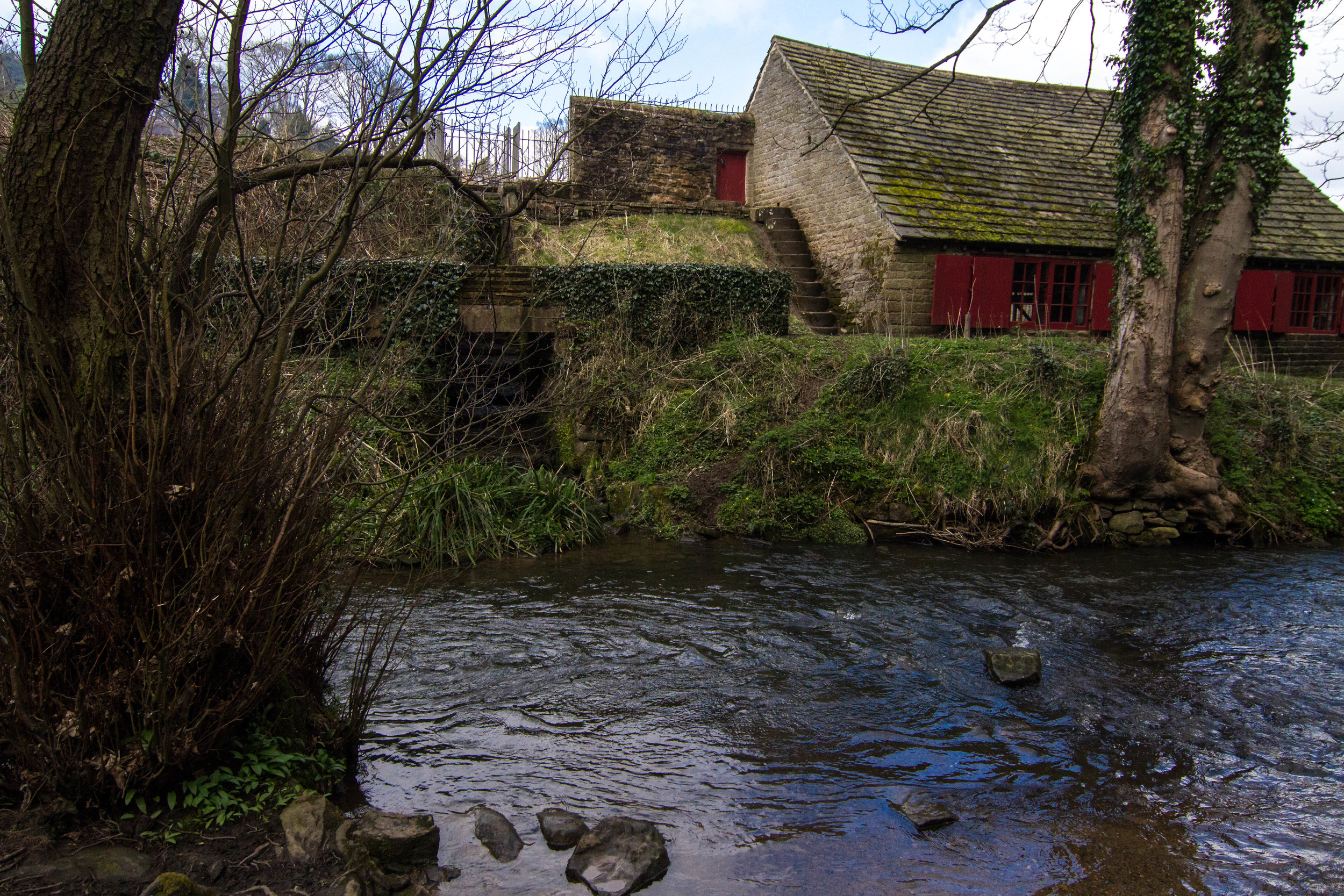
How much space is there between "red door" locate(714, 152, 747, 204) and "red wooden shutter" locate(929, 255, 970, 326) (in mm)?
7210

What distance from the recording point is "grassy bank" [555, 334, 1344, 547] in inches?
376

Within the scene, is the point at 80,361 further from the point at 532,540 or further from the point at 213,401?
the point at 532,540

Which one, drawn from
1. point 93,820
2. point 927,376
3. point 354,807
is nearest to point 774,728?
point 354,807

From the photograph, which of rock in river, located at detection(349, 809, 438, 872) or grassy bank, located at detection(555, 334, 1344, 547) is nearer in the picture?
rock in river, located at detection(349, 809, 438, 872)

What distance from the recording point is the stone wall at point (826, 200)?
15445 mm

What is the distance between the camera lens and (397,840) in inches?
129

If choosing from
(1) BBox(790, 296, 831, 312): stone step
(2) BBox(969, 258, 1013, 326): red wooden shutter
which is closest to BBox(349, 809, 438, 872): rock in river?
(2) BBox(969, 258, 1013, 326): red wooden shutter

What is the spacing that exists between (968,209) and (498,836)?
A: 1507cm

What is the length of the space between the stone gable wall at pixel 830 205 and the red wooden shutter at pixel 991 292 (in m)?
0.81

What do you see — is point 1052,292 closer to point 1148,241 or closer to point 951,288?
point 951,288

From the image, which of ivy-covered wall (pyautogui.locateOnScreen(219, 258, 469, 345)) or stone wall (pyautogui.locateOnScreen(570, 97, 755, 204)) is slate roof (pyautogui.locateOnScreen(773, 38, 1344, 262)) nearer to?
stone wall (pyautogui.locateOnScreen(570, 97, 755, 204))

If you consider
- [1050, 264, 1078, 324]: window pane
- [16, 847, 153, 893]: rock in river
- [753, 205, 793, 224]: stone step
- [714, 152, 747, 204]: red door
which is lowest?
[16, 847, 153, 893]: rock in river

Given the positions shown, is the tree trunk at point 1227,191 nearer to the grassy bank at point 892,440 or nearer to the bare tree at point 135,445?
the grassy bank at point 892,440

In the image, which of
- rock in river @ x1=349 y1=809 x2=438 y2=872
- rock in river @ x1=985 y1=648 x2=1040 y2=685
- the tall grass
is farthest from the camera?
the tall grass
